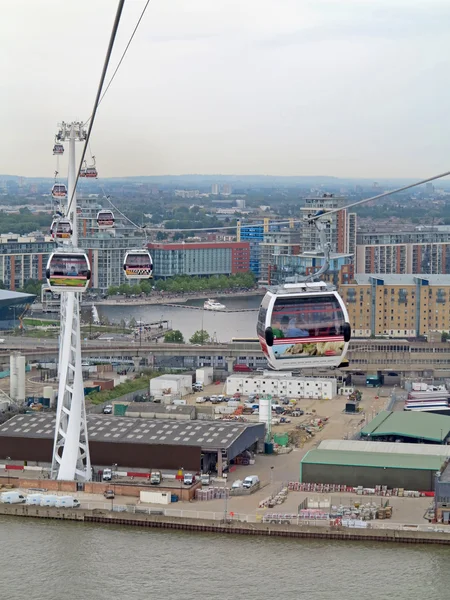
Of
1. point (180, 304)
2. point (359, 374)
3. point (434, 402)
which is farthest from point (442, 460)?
point (180, 304)

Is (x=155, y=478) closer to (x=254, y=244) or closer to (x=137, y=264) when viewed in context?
(x=137, y=264)

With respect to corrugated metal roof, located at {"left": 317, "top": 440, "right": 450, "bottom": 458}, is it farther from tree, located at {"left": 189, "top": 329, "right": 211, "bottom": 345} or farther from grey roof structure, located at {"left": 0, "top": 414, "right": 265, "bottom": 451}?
tree, located at {"left": 189, "top": 329, "right": 211, "bottom": 345}

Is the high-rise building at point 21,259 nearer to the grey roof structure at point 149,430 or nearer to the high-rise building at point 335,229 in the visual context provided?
the high-rise building at point 335,229

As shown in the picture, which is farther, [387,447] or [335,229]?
[335,229]

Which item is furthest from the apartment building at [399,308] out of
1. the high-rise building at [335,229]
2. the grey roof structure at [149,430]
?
the grey roof structure at [149,430]

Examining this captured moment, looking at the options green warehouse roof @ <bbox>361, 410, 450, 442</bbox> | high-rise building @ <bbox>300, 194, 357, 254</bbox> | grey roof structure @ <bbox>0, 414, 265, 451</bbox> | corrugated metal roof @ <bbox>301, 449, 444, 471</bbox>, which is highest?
high-rise building @ <bbox>300, 194, 357, 254</bbox>

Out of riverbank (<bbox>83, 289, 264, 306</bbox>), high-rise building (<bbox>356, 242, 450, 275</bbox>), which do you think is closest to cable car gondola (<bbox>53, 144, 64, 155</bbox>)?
riverbank (<bbox>83, 289, 264, 306</bbox>)

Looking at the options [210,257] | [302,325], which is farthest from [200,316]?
[302,325]
